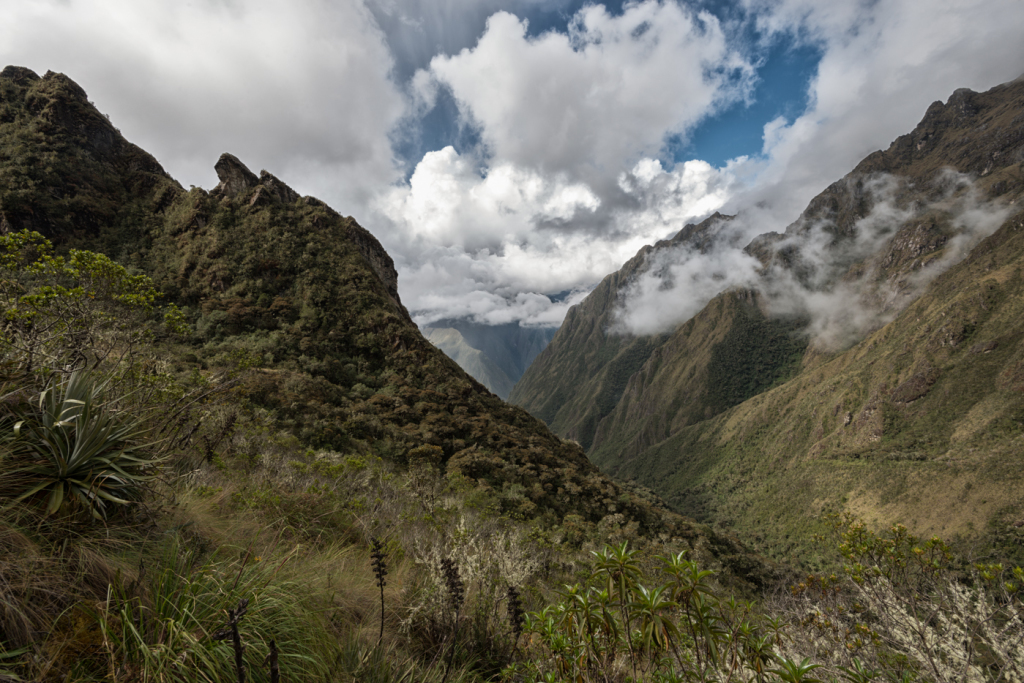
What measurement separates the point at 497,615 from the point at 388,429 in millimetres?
17200

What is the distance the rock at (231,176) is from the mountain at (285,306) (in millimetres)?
131

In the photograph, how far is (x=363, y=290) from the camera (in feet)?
104

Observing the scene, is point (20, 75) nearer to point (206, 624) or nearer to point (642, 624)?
point (206, 624)

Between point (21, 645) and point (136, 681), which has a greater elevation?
point (21, 645)

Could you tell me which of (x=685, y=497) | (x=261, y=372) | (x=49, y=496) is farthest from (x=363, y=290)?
(x=685, y=497)

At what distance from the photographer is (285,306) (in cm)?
2797

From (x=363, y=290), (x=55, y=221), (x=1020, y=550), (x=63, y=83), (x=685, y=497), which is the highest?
(x=63, y=83)

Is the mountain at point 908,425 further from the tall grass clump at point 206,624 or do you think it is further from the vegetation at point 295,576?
the tall grass clump at point 206,624

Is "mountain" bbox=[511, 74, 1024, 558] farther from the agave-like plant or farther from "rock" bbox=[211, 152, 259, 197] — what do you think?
"rock" bbox=[211, 152, 259, 197]

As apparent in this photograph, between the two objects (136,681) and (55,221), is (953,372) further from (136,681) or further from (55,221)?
(55,221)

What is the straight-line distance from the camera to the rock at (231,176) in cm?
3675

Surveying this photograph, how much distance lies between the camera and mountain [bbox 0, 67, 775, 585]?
1966 centimetres

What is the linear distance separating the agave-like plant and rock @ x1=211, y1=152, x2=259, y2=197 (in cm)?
4220

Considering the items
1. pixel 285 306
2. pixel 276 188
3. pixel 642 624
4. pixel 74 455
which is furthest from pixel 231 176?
pixel 642 624
